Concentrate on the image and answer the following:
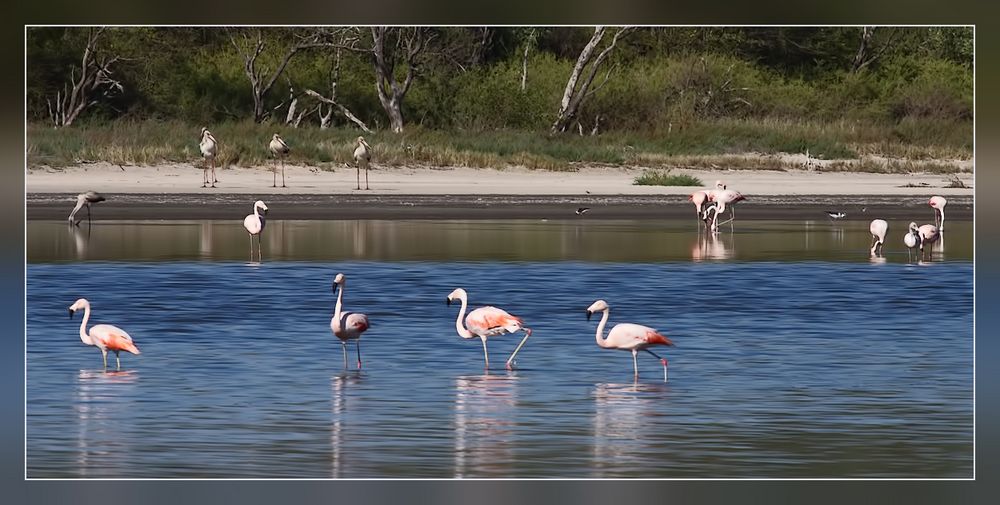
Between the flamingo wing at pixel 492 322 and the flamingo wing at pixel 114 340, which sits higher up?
the flamingo wing at pixel 492 322

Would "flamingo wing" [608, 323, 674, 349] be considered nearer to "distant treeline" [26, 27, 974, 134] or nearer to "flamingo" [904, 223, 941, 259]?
"flamingo" [904, 223, 941, 259]

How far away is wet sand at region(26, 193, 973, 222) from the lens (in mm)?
27094

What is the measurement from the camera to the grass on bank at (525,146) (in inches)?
1257

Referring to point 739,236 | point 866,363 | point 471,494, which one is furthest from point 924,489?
point 739,236

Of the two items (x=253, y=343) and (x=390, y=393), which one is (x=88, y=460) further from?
(x=253, y=343)

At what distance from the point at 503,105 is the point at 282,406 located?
95.7ft

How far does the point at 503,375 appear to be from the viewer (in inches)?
485

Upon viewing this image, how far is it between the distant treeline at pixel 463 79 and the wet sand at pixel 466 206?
848 centimetres

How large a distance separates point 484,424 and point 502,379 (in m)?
2.01

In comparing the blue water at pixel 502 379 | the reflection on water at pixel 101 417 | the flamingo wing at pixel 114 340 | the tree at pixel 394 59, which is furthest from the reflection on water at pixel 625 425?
the tree at pixel 394 59

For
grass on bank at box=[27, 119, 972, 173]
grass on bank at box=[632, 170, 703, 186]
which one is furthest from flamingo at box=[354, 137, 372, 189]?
grass on bank at box=[632, 170, 703, 186]

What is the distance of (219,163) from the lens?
3194 centimetres

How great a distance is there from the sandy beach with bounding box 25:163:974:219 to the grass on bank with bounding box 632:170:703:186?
0.24 m

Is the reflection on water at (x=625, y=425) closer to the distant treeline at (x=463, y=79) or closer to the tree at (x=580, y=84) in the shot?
the distant treeline at (x=463, y=79)
